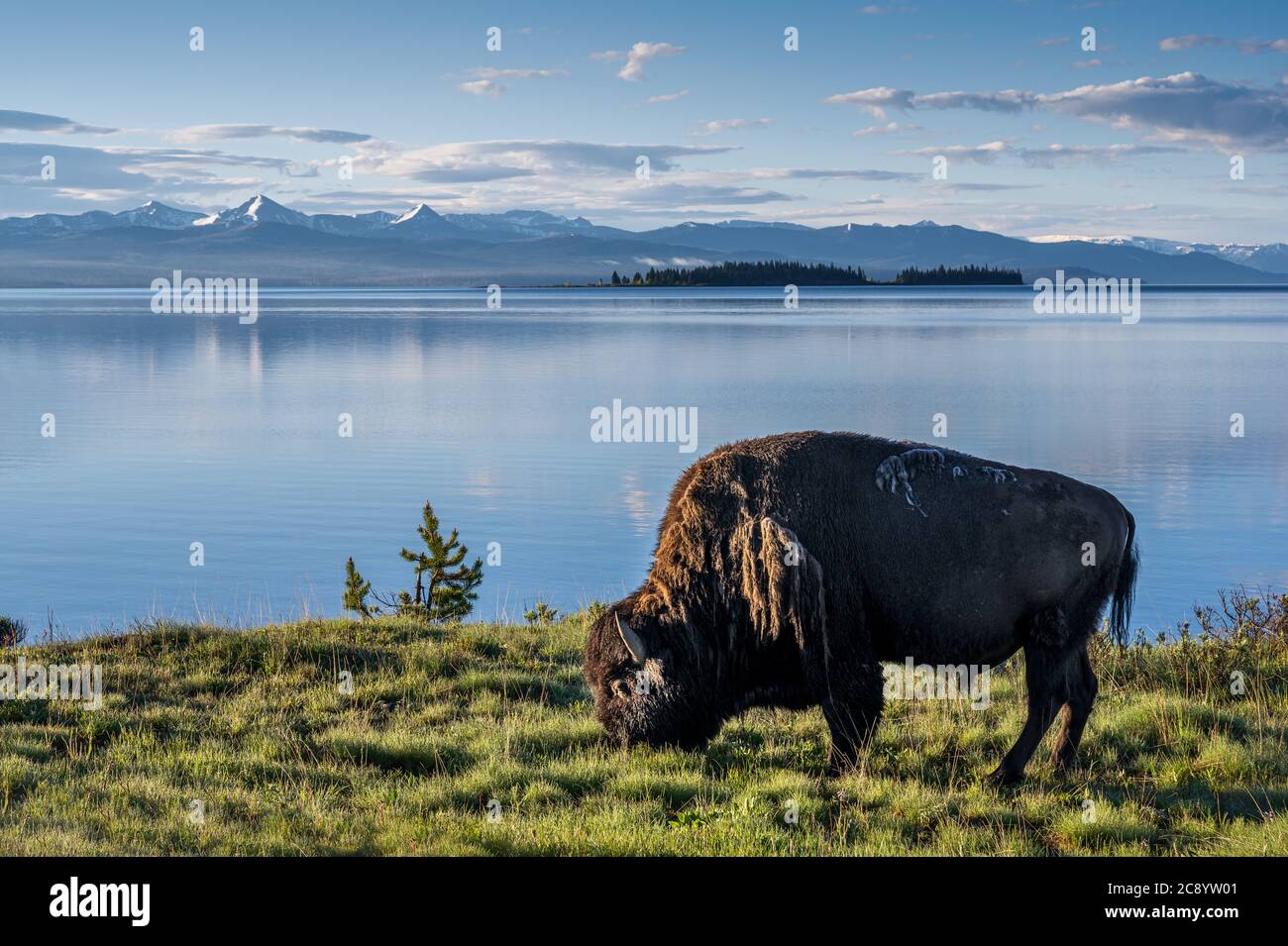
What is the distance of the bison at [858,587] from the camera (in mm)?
8523

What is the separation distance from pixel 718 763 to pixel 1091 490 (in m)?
3.52

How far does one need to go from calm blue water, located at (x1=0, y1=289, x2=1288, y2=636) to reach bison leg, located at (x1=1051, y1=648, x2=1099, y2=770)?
13.6 m

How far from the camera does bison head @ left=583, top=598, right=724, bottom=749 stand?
895 cm

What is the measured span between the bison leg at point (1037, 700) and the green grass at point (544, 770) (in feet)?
0.59

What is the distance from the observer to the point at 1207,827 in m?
7.52

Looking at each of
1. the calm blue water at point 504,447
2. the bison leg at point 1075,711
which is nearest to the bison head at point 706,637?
the bison leg at point 1075,711

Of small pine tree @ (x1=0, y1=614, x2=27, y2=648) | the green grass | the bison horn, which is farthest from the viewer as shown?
small pine tree @ (x1=0, y1=614, x2=27, y2=648)

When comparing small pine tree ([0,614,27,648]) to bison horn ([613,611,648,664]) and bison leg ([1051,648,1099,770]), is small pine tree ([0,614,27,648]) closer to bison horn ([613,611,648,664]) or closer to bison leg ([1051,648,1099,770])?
bison horn ([613,611,648,664])

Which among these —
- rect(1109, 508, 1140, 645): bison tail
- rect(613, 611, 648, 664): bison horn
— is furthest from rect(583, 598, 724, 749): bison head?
rect(1109, 508, 1140, 645): bison tail

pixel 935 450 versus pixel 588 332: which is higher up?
pixel 588 332

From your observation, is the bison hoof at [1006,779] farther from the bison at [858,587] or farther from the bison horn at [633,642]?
the bison horn at [633,642]

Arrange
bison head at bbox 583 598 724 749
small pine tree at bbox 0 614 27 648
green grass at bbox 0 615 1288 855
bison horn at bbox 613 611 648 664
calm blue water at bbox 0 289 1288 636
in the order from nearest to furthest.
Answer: green grass at bbox 0 615 1288 855
bison horn at bbox 613 611 648 664
bison head at bbox 583 598 724 749
small pine tree at bbox 0 614 27 648
calm blue water at bbox 0 289 1288 636
